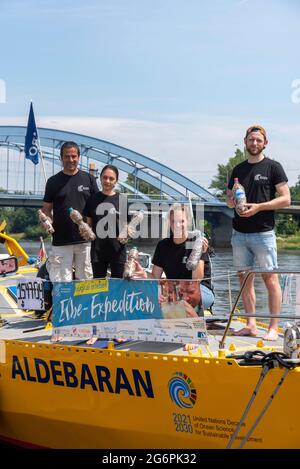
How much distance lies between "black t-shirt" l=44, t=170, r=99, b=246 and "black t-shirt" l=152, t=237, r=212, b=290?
88 centimetres

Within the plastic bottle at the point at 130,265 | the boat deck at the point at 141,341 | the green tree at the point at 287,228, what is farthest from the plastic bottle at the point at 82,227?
the green tree at the point at 287,228

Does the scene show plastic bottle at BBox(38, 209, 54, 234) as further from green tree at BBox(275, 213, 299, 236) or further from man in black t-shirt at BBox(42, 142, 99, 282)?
green tree at BBox(275, 213, 299, 236)

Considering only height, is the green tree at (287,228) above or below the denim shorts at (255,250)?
above

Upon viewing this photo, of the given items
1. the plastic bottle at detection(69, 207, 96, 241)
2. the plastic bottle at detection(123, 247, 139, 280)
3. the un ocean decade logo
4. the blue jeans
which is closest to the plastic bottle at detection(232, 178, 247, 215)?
the blue jeans

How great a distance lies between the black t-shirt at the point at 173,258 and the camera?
5727 millimetres

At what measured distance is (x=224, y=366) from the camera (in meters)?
4.63

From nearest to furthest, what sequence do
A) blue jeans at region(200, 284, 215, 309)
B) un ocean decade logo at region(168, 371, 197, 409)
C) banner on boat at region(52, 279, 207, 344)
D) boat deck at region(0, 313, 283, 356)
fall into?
un ocean decade logo at region(168, 371, 197, 409)
banner on boat at region(52, 279, 207, 344)
boat deck at region(0, 313, 283, 356)
blue jeans at region(200, 284, 215, 309)

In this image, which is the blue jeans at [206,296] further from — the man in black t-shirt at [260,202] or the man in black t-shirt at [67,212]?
the man in black t-shirt at [67,212]

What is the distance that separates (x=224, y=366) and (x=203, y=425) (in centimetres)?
48

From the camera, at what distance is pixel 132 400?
5035mm

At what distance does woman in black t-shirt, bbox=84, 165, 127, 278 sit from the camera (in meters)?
6.11

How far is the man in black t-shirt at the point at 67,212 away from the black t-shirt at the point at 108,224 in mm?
238
